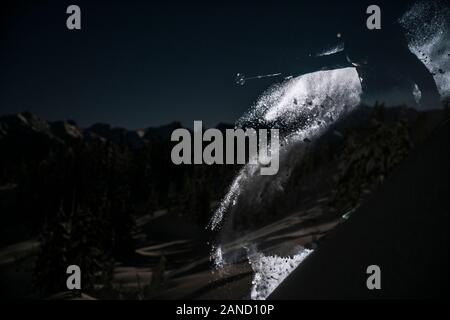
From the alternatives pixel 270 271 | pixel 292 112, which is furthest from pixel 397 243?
pixel 292 112

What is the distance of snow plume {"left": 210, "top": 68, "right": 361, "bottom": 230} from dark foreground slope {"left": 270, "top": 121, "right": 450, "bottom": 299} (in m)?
3.32

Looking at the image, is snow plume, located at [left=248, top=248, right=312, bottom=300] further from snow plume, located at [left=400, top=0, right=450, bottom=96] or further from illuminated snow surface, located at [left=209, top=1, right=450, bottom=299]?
snow plume, located at [left=400, top=0, right=450, bottom=96]

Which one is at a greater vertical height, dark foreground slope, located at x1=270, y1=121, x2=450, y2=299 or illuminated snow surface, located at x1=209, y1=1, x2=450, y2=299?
illuminated snow surface, located at x1=209, y1=1, x2=450, y2=299

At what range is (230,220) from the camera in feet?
29.8

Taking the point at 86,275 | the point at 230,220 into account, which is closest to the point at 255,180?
the point at 230,220

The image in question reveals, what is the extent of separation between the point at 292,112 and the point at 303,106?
35 cm

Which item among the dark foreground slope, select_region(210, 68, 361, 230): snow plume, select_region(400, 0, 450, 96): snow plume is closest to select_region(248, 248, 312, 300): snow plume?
the dark foreground slope

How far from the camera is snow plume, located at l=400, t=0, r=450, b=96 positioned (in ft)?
23.0

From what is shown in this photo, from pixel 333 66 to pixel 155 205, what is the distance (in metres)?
62.2

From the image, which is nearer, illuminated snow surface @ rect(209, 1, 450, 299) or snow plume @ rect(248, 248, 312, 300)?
snow plume @ rect(248, 248, 312, 300)

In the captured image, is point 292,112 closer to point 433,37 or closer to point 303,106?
point 303,106

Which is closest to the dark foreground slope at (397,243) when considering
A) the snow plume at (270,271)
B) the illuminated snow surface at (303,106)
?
the snow plume at (270,271)

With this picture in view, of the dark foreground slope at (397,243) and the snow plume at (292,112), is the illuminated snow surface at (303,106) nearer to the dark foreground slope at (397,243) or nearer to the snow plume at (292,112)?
the snow plume at (292,112)

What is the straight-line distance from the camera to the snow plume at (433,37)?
702cm
